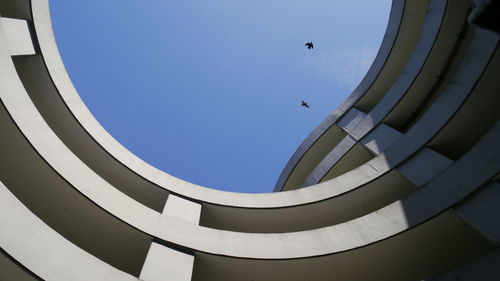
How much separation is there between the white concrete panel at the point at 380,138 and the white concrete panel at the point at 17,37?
13.0 meters

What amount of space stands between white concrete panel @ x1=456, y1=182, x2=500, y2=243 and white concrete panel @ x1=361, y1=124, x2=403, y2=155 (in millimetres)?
5263

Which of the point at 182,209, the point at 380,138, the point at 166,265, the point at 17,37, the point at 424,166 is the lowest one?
the point at 166,265

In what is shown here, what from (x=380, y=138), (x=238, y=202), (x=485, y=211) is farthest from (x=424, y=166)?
(x=238, y=202)

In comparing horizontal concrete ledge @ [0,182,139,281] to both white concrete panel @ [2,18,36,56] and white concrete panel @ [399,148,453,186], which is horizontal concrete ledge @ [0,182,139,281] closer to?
white concrete panel @ [2,18,36,56]

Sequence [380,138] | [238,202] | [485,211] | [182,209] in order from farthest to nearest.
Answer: [380,138] < [238,202] < [182,209] < [485,211]

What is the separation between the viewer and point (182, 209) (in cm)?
1113

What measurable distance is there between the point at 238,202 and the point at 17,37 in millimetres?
8878

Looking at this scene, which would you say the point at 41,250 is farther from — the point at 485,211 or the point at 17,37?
the point at 485,211

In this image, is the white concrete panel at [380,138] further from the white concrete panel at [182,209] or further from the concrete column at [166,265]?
the concrete column at [166,265]

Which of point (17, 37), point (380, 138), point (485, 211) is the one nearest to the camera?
point (485, 211)

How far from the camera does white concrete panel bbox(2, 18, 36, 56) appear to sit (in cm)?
905

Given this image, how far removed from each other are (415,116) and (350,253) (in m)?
8.86

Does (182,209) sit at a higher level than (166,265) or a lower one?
higher

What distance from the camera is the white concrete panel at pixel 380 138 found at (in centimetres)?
1292
